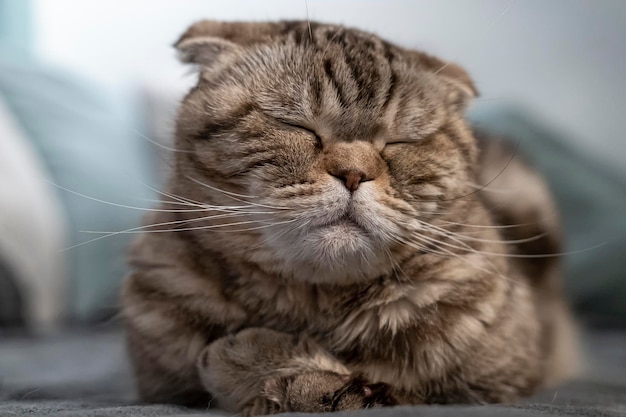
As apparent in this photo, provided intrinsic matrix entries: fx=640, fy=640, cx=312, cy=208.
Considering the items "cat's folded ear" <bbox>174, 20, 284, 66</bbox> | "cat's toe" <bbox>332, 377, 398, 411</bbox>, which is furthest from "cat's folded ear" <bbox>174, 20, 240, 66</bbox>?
"cat's toe" <bbox>332, 377, 398, 411</bbox>

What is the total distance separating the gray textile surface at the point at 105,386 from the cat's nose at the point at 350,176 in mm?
299

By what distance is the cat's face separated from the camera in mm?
894

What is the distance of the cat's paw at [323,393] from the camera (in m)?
0.82

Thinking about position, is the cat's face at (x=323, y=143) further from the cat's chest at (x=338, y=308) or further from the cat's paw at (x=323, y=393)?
the cat's paw at (x=323, y=393)

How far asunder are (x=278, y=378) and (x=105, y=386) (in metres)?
0.54

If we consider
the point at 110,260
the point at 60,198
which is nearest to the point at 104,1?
the point at 60,198

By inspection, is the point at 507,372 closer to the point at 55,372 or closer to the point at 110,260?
the point at 55,372

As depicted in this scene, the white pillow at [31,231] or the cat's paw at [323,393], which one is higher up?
the cat's paw at [323,393]

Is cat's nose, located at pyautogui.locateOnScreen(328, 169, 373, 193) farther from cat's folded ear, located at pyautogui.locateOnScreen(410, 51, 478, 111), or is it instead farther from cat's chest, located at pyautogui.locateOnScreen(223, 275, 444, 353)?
cat's folded ear, located at pyautogui.locateOnScreen(410, 51, 478, 111)

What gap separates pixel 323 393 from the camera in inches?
32.6

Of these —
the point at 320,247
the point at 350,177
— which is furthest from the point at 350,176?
the point at 320,247

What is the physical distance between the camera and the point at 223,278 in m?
1.02

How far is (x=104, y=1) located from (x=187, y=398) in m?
1.26

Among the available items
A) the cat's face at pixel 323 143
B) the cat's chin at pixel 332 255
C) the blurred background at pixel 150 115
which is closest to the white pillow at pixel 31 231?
the blurred background at pixel 150 115
